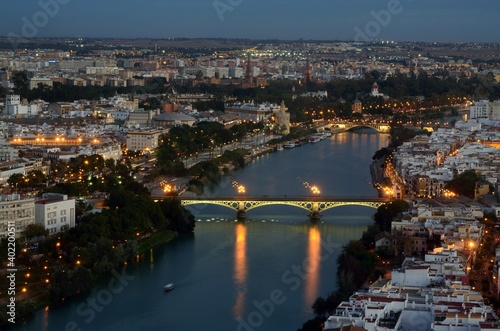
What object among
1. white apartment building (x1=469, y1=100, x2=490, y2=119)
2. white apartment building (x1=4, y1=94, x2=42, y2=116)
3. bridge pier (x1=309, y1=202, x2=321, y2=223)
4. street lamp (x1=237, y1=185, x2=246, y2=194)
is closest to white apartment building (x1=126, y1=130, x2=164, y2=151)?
street lamp (x1=237, y1=185, x2=246, y2=194)

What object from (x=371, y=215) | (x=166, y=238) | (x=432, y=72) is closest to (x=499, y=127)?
(x=371, y=215)

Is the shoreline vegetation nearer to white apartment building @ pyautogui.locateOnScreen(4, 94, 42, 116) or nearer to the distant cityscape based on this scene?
the distant cityscape

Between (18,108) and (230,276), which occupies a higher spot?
(18,108)

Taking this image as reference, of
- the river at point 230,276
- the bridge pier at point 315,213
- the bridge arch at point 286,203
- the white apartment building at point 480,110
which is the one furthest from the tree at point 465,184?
the white apartment building at point 480,110

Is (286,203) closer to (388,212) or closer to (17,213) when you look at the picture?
(388,212)

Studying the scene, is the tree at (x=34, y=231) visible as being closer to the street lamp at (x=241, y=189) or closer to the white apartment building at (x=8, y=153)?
the street lamp at (x=241, y=189)

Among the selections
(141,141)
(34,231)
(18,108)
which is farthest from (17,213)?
(18,108)

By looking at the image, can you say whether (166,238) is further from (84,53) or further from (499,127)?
(84,53)
